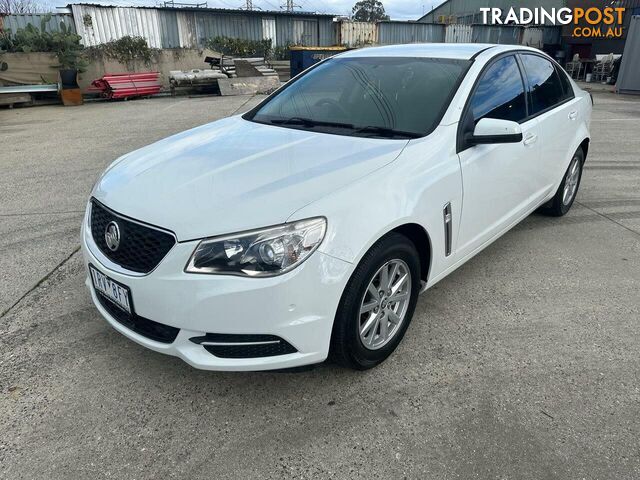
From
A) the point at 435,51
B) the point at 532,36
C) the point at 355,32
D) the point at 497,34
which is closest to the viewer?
the point at 435,51

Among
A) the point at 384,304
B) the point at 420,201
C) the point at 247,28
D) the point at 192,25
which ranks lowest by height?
the point at 384,304

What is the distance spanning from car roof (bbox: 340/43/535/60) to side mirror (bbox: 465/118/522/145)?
2.38ft

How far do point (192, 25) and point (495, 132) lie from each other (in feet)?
64.4

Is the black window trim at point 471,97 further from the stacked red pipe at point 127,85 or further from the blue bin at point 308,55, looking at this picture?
the blue bin at point 308,55

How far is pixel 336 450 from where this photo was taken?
212 centimetres

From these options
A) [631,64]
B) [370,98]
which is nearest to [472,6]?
[631,64]

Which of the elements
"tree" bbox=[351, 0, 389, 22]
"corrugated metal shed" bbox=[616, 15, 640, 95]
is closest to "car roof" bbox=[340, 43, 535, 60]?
"corrugated metal shed" bbox=[616, 15, 640, 95]

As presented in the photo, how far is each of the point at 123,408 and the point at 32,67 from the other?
16440mm

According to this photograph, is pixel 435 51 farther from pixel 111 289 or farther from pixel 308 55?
pixel 308 55

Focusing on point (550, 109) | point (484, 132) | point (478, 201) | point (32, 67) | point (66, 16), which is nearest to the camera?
point (484, 132)

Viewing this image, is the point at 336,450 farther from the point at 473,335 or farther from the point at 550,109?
the point at 550,109

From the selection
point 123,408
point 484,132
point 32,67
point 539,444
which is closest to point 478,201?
point 484,132

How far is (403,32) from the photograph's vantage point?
23625 mm

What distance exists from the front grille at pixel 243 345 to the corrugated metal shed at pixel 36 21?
704 inches
